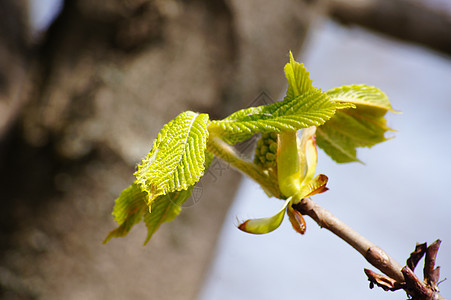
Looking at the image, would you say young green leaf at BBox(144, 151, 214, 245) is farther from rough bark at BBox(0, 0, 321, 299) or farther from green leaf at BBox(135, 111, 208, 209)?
rough bark at BBox(0, 0, 321, 299)

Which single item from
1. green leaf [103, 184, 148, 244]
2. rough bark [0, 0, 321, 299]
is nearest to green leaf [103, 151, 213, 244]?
green leaf [103, 184, 148, 244]

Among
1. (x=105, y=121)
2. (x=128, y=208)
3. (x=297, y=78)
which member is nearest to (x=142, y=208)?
(x=128, y=208)

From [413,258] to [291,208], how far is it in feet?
0.20

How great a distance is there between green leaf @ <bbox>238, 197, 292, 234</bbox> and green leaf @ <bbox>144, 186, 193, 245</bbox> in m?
0.04

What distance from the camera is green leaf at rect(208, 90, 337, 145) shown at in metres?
0.21

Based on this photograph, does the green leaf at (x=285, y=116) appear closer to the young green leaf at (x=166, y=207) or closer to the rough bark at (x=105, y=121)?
the young green leaf at (x=166, y=207)

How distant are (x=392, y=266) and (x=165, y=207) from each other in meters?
0.12

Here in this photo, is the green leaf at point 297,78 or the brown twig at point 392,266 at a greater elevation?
the green leaf at point 297,78

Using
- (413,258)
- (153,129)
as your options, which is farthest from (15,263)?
(413,258)

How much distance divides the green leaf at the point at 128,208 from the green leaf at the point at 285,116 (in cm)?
6

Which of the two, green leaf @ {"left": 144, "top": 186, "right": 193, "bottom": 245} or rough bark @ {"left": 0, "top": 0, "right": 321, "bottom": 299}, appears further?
rough bark @ {"left": 0, "top": 0, "right": 321, "bottom": 299}

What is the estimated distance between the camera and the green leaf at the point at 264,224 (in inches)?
8.4

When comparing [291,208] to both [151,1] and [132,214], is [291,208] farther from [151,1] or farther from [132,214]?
[151,1]

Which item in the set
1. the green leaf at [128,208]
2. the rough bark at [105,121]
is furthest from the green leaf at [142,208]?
the rough bark at [105,121]
